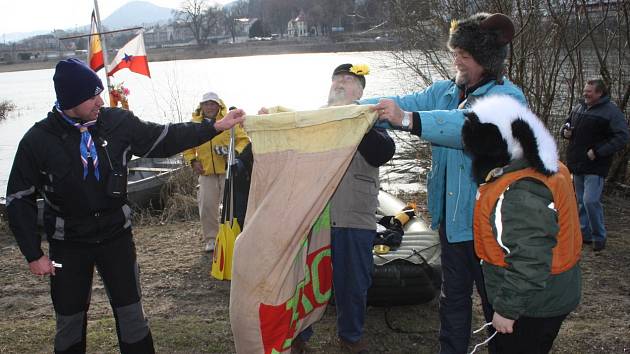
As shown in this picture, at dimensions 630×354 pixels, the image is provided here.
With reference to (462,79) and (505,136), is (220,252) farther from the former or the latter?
(505,136)

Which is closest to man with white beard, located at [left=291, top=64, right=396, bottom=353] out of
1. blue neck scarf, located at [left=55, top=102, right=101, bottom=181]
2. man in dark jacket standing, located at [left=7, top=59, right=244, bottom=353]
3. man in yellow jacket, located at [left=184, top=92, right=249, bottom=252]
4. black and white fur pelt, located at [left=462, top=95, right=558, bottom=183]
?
man in dark jacket standing, located at [left=7, top=59, right=244, bottom=353]

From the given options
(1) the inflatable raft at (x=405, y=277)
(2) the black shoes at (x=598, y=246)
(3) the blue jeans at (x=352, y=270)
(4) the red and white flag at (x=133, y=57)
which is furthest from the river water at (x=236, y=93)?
(3) the blue jeans at (x=352, y=270)

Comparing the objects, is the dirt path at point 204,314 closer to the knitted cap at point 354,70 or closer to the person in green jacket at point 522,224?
the person in green jacket at point 522,224

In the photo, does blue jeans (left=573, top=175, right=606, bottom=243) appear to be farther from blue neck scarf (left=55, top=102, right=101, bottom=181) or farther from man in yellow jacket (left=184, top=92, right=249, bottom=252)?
blue neck scarf (left=55, top=102, right=101, bottom=181)

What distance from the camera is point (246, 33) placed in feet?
310

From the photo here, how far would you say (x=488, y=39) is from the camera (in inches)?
113

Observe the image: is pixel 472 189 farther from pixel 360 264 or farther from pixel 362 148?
pixel 360 264

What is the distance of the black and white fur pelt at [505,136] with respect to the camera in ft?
7.72

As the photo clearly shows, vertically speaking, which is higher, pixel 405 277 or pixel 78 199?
pixel 78 199

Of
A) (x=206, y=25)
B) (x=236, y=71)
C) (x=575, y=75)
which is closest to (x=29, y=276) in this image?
(x=575, y=75)

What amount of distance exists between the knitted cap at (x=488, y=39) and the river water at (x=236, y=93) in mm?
5638

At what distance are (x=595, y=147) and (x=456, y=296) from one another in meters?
3.81

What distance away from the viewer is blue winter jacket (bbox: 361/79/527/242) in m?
2.65

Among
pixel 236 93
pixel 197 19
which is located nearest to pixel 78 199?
pixel 236 93
